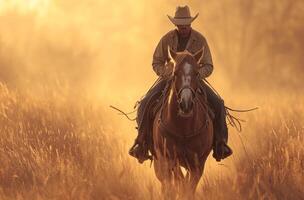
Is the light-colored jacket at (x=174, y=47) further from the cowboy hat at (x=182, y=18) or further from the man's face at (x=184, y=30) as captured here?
the cowboy hat at (x=182, y=18)

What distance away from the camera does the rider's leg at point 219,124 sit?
348 inches

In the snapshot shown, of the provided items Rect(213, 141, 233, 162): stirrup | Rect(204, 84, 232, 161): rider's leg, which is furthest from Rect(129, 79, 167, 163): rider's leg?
Rect(213, 141, 233, 162): stirrup

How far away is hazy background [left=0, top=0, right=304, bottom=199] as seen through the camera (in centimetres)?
1092

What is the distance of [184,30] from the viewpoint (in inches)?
354

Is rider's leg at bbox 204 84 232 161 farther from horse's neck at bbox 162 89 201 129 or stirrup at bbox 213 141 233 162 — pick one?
horse's neck at bbox 162 89 201 129

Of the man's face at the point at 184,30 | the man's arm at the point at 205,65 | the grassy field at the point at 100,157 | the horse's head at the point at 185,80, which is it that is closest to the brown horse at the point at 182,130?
the horse's head at the point at 185,80

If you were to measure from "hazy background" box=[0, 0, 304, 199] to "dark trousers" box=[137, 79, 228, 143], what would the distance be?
660mm

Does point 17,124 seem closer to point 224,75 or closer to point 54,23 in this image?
point 224,75

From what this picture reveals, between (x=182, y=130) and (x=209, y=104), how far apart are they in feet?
2.91

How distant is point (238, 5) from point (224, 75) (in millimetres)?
2442

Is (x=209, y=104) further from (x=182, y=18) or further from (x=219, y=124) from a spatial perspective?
(x=182, y=18)

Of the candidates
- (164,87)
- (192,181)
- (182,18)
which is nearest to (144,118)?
(164,87)

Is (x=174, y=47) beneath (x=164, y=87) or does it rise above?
above

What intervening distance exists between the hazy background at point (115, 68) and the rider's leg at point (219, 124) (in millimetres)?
478
